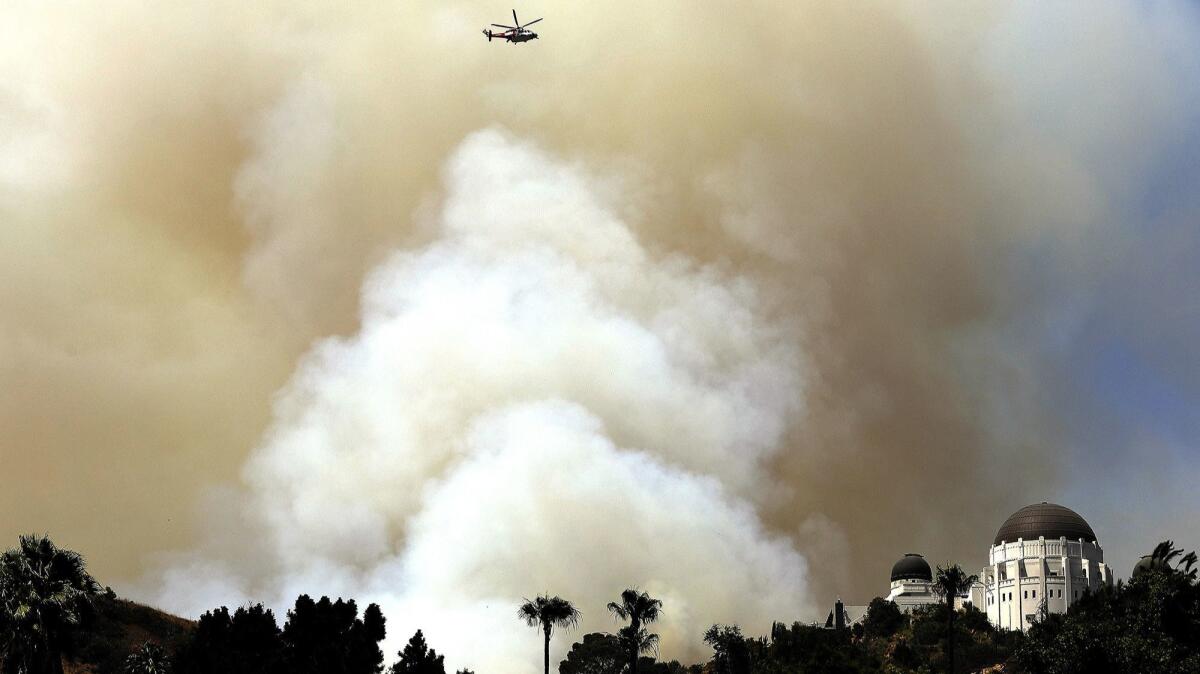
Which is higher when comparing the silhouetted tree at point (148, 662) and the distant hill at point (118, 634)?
the distant hill at point (118, 634)

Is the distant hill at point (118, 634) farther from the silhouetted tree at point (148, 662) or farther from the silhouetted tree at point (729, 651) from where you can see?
the silhouetted tree at point (729, 651)

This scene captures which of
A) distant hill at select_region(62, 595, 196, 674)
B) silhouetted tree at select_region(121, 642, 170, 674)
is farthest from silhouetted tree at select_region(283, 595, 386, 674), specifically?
distant hill at select_region(62, 595, 196, 674)

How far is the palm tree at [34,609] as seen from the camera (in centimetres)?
7625

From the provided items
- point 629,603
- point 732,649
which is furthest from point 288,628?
point 732,649

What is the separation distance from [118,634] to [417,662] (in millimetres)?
33266

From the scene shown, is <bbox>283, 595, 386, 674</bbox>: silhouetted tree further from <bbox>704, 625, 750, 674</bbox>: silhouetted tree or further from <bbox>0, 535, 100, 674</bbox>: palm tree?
<bbox>704, 625, 750, 674</bbox>: silhouetted tree

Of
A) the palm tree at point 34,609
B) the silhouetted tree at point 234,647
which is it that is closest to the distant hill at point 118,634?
the silhouetted tree at point 234,647

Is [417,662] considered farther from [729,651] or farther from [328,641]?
[729,651]

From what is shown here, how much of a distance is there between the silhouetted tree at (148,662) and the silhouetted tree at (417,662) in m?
16.2

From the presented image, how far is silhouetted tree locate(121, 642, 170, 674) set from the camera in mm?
99250

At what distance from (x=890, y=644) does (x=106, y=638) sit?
370 feet

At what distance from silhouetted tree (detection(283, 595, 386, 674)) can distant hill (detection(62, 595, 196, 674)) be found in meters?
25.1

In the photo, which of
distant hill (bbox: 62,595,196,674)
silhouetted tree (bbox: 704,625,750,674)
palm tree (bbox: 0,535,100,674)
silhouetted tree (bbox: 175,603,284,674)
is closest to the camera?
palm tree (bbox: 0,535,100,674)

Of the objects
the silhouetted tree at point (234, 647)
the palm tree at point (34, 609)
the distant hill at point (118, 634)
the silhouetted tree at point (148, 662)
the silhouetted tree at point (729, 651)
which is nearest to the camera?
the palm tree at point (34, 609)
